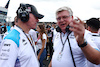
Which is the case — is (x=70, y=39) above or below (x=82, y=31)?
below

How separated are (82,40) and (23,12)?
3.87 feet

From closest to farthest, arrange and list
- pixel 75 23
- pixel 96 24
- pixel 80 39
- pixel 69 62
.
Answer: pixel 75 23 → pixel 80 39 → pixel 69 62 → pixel 96 24

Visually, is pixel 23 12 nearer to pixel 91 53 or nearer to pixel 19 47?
pixel 19 47

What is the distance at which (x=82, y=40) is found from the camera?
111 cm

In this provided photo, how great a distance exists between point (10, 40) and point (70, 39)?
1.00m

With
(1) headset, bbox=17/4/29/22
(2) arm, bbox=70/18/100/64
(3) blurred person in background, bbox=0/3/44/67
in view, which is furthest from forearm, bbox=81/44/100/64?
(1) headset, bbox=17/4/29/22

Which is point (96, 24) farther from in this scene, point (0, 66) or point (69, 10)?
point (0, 66)

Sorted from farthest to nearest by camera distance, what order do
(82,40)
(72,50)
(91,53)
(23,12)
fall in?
(23,12) → (72,50) → (91,53) → (82,40)

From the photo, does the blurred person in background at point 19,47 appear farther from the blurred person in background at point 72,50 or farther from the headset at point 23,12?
the blurred person in background at point 72,50

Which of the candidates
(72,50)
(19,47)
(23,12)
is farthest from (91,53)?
(23,12)

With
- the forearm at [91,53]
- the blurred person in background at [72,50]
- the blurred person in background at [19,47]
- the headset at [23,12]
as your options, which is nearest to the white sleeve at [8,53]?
the blurred person in background at [19,47]

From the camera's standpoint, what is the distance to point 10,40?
1.31 meters

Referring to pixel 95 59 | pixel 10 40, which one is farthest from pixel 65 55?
pixel 10 40

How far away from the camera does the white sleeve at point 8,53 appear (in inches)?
48.0
